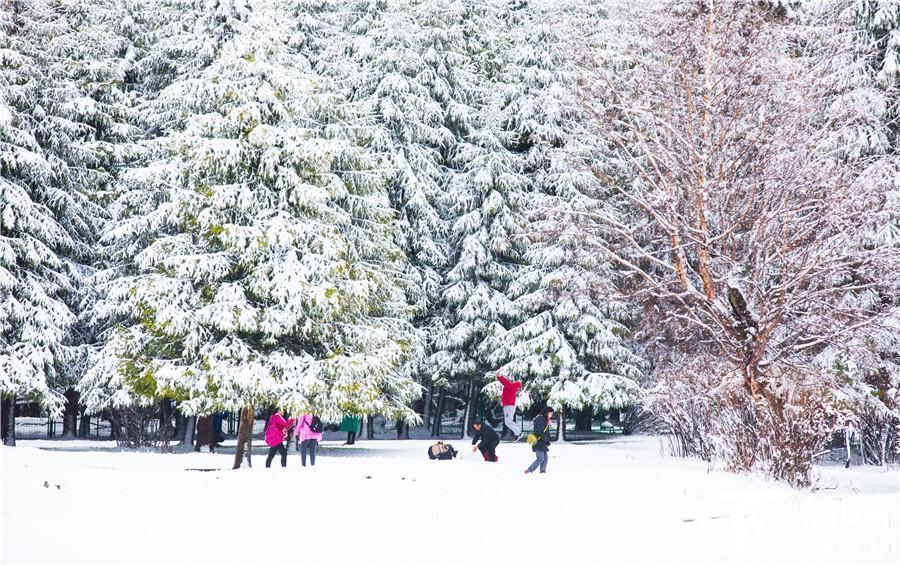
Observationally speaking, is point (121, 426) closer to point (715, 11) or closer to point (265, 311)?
point (265, 311)

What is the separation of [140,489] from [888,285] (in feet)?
49.5

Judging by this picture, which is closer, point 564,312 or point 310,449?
point 310,449

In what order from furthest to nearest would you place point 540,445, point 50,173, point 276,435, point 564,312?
1. point 564,312
2. point 50,173
3. point 276,435
4. point 540,445

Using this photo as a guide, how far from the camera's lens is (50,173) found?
23562 millimetres

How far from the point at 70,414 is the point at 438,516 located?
80.2 feet

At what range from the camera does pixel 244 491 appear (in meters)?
13.0

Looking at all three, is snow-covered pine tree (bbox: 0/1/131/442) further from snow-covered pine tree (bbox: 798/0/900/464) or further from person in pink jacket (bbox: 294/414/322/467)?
snow-covered pine tree (bbox: 798/0/900/464)

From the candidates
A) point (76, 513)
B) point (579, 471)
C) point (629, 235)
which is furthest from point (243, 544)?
point (629, 235)

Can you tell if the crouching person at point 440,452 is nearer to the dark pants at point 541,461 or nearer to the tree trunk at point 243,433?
the dark pants at point 541,461

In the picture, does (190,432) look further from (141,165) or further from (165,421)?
(141,165)

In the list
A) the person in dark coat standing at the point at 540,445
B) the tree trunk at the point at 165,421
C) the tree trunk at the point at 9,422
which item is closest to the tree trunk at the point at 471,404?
the tree trunk at the point at 165,421

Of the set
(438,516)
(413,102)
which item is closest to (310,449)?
(438,516)

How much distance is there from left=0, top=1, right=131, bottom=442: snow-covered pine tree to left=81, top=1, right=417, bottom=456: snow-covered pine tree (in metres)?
3.32

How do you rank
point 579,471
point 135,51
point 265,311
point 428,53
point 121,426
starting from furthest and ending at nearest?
1. point 428,53
2. point 135,51
3. point 121,426
4. point 265,311
5. point 579,471
